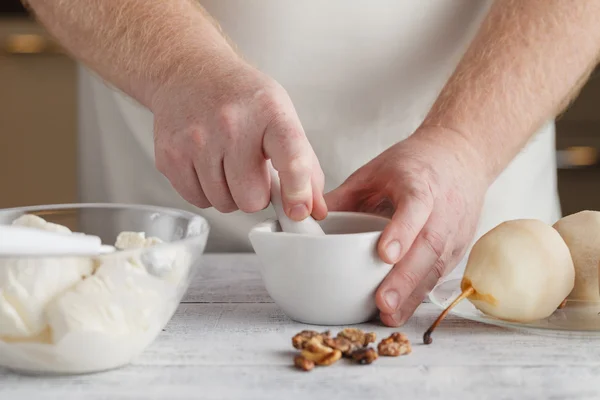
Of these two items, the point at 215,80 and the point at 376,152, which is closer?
the point at 215,80

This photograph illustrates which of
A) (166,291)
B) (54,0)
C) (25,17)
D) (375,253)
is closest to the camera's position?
(166,291)

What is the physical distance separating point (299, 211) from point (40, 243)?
256mm

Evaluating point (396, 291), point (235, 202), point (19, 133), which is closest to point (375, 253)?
point (396, 291)

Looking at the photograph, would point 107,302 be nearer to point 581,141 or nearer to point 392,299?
point 392,299

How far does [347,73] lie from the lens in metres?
1.25

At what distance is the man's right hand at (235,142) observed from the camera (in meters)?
0.78

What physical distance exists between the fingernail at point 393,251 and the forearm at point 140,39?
0.28 m

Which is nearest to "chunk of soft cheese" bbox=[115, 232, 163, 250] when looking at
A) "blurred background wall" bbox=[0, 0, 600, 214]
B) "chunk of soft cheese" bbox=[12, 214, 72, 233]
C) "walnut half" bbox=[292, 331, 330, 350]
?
"chunk of soft cheese" bbox=[12, 214, 72, 233]

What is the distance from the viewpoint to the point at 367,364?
2.23 ft

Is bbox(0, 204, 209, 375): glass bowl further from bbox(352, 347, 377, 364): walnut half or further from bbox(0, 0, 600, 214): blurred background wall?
bbox(0, 0, 600, 214): blurred background wall

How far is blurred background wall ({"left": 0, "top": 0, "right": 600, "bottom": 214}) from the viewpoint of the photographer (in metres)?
2.70

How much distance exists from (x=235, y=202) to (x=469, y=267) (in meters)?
0.25

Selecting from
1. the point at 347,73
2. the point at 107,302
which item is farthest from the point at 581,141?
the point at 107,302

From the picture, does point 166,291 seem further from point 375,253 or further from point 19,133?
point 19,133
